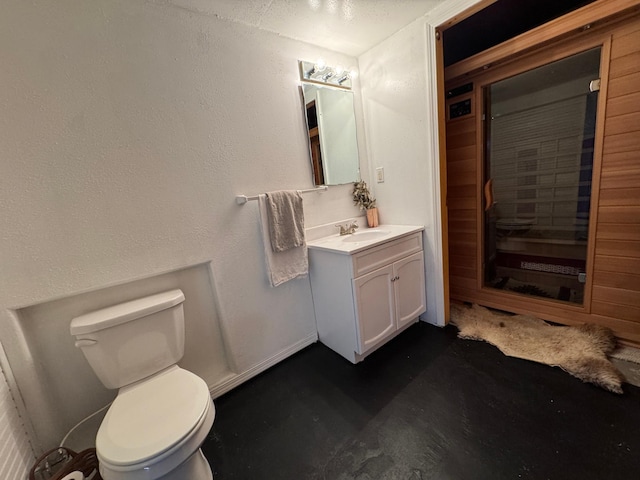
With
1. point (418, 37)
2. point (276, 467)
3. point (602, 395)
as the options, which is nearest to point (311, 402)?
point (276, 467)

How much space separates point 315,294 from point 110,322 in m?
1.20

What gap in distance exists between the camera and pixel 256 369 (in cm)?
176

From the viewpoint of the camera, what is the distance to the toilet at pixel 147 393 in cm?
86

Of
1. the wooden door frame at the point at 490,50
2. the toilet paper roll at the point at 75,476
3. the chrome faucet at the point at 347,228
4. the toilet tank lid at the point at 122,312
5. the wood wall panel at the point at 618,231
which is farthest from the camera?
the chrome faucet at the point at 347,228

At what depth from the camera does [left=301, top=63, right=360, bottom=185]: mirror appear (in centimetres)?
190

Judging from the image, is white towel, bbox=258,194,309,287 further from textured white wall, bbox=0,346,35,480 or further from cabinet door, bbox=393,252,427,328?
textured white wall, bbox=0,346,35,480

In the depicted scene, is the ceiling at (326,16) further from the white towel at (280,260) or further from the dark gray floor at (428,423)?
the dark gray floor at (428,423)

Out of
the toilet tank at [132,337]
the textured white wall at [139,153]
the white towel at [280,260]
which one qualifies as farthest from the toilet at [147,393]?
the white towel at [280,260]

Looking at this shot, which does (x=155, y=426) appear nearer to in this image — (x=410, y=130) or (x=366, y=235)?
(x=366, y=235)

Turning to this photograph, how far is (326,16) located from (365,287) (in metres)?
1.67

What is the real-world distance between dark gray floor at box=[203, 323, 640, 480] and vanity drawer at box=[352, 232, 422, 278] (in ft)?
2.20

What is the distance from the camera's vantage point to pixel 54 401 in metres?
1.21

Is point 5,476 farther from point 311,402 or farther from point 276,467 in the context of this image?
point 311,402

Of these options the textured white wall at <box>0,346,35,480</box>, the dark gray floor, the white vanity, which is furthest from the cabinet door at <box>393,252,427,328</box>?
the textured white wall at <box>0,346,35,480</box>
